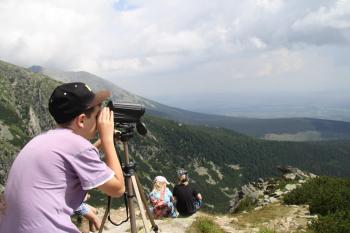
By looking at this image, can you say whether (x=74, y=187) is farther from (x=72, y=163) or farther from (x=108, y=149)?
(x=108, y=149)

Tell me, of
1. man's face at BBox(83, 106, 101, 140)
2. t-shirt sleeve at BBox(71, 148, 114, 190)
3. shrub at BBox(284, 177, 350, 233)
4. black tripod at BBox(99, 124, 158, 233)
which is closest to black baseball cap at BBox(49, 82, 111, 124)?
man's face at BBox(83, 106, 101, 140)

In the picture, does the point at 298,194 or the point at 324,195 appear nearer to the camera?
the point at 324,195

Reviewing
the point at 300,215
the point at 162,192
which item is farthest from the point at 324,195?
the point at 162,192

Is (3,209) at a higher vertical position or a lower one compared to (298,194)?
higher

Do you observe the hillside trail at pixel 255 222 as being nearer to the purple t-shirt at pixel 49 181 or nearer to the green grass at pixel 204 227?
the green grass at pixel 204 227

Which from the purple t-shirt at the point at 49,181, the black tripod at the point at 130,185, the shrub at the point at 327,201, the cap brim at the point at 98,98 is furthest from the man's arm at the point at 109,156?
the shrub at the point at 327,201

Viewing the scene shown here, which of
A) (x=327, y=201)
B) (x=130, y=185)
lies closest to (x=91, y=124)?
(x=130, y=185)

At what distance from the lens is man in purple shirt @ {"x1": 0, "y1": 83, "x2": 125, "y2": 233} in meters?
3.91

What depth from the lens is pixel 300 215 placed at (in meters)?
13.1

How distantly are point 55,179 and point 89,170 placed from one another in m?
0.32

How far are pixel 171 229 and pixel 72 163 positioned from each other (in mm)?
7158

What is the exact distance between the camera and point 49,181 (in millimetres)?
3930

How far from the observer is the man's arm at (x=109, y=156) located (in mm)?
4141

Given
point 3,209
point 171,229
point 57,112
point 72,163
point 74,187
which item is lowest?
point 171,229
